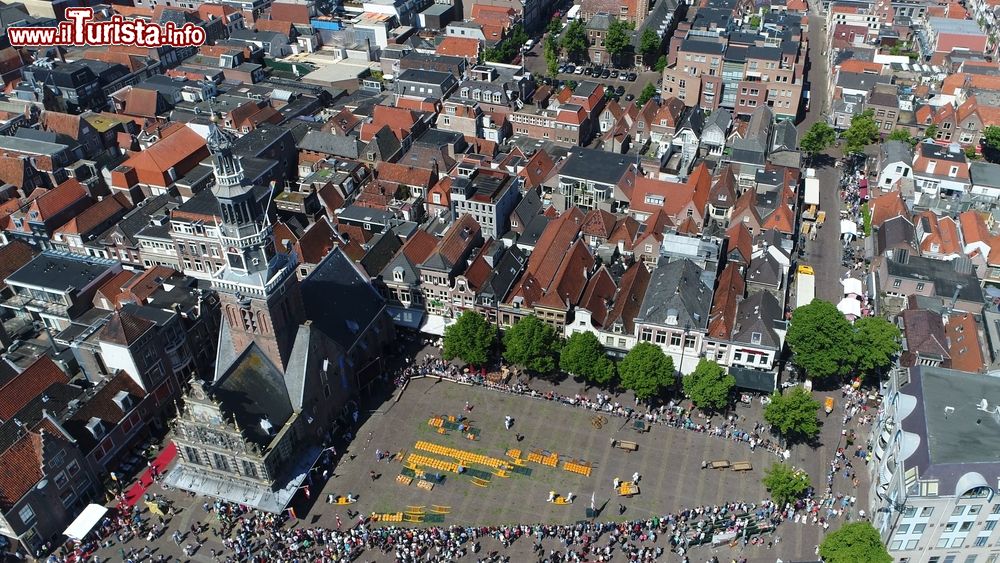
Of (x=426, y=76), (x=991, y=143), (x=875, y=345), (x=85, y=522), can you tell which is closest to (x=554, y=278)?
(x=875, y=345)

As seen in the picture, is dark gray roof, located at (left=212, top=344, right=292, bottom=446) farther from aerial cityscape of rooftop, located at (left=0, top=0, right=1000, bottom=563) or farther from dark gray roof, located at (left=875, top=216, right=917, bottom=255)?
dark gray roof, located at (left=875, top=216, right=917, bottom=255)

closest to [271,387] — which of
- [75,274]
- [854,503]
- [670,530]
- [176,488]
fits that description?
[176,488]

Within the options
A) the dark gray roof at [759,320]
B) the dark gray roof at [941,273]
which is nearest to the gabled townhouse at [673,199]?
the dark gray roof at [759,320]

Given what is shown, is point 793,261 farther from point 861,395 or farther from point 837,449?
point 837,449

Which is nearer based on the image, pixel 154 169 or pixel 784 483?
pixel 784 483

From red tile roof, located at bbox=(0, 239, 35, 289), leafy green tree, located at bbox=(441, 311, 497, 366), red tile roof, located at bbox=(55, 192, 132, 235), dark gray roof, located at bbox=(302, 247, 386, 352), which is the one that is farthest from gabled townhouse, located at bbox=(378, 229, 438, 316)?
red tile roof, located at bbox=(0, 239, 35, 289)

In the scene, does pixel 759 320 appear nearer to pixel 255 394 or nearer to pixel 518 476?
pixel 518 476
